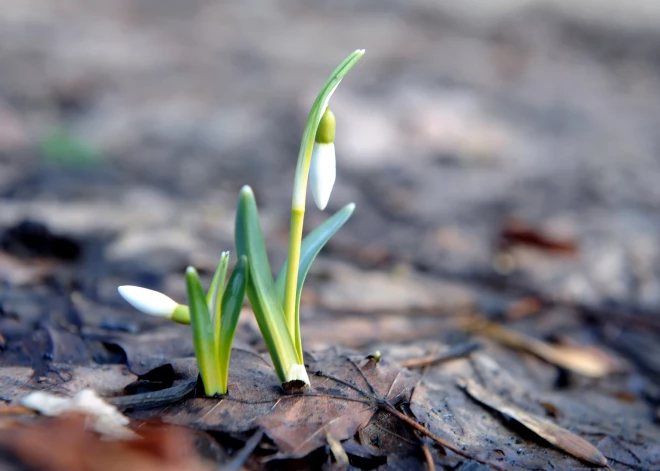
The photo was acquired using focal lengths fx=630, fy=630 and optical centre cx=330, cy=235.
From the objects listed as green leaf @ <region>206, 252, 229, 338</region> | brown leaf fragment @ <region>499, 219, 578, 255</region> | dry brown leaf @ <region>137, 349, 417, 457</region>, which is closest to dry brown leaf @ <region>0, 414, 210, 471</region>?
dry brown leaf @ <region>137, 349, 417, 457</region>

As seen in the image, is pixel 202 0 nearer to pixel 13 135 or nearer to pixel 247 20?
pixel 247 20

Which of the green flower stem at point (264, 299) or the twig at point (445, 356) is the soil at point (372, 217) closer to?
the twig at point (445, 356)

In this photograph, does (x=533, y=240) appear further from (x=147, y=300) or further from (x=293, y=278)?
(x=147, y=300)

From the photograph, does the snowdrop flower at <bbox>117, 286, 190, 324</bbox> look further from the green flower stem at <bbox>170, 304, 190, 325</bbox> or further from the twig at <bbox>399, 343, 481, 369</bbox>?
the twig at <bbox>399, 343, 481, 369</bbox>

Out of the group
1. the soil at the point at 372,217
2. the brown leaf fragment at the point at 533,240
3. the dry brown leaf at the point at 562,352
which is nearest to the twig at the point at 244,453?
the soil at the point at 372,217

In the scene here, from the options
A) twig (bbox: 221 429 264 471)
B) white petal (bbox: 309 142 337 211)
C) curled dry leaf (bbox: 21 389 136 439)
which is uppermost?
white petal (bbox: 309 142 337 211)

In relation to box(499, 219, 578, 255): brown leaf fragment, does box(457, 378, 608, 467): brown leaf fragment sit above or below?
above

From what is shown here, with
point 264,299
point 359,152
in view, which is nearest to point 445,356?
point 264,299
